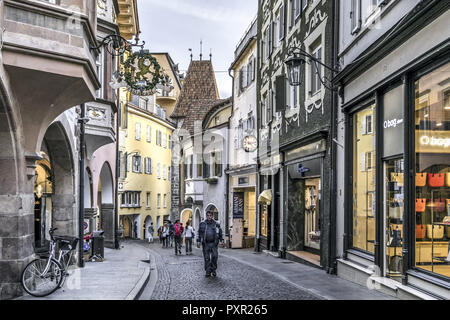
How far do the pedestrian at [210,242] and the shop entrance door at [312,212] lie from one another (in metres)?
4.27

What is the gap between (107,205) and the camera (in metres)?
27.4

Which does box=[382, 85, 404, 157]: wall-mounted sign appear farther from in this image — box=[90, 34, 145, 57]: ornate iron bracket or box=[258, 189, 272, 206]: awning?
box=[258, 189, 272, 206]: awning

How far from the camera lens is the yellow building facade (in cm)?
4662

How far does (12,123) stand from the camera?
1020 centimetres

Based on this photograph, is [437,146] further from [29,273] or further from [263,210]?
[263,210]

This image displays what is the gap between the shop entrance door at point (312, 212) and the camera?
61.8 ft

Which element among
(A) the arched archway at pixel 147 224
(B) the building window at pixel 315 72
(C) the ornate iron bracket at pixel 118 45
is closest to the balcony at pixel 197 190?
(A) the arched archway at pixel 147 224

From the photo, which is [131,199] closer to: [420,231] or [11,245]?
[11,245]

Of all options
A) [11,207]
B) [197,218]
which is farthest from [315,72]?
[197,218]

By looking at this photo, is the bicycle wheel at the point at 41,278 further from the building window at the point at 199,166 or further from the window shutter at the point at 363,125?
the building window at the point at 199,166

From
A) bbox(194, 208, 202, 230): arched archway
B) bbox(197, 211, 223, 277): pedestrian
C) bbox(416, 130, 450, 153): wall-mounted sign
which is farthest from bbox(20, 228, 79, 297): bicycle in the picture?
bbox(194, 208, 202, 230): arched archway

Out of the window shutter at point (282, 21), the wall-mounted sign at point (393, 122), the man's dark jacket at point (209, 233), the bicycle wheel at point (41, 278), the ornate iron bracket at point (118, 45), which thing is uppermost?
the window shutter at point (282, 21)

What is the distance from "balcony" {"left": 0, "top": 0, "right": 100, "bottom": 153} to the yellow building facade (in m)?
30.3

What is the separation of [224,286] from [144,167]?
38391 mm
